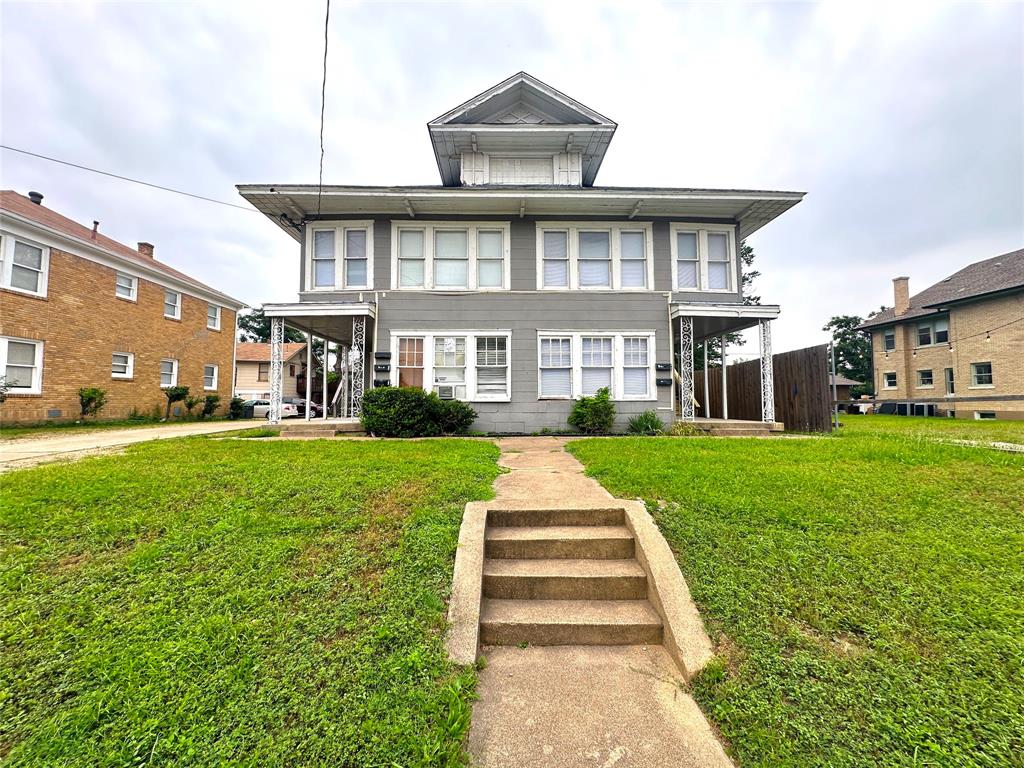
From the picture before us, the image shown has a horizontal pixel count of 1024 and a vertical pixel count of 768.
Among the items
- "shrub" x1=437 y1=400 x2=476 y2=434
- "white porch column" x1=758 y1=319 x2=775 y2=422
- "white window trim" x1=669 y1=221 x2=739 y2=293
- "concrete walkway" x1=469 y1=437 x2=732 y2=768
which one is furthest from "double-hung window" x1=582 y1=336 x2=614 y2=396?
"concrete walkway" x1=469 y1=437 x2=732 y2=768

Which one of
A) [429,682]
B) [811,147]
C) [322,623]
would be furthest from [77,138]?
[811,147]

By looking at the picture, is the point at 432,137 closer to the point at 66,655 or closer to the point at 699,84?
the point at 699,84

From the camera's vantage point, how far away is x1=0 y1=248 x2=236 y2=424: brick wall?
1240 cm

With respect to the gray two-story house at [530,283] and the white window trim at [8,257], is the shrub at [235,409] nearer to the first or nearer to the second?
the white window trim at [8,257]

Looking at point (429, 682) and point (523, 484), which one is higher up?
point (523, 484)

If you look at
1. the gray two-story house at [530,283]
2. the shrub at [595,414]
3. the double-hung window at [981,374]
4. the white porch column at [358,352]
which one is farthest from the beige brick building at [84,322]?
the double-hung window at [981,374]

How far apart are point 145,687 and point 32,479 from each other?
464 cm

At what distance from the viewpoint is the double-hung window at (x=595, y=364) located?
34.9 ft

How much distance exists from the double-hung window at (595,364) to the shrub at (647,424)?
1.16m

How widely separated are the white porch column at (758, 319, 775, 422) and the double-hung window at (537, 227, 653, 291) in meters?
3.26

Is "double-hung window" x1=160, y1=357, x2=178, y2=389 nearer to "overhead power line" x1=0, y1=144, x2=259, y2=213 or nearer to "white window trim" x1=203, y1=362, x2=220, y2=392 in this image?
"white window trim" x1=203, y1=362, x2=220, y2=392

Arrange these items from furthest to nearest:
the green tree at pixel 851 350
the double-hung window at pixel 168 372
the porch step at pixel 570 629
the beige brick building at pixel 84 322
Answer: the green tree at pixel 851 350, the double-hung window at pixel 168 372, the beige brick building at pixel 84 322, the porch step at pixel 570 629

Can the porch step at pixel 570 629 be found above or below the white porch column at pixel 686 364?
below

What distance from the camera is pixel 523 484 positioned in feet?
15.5
